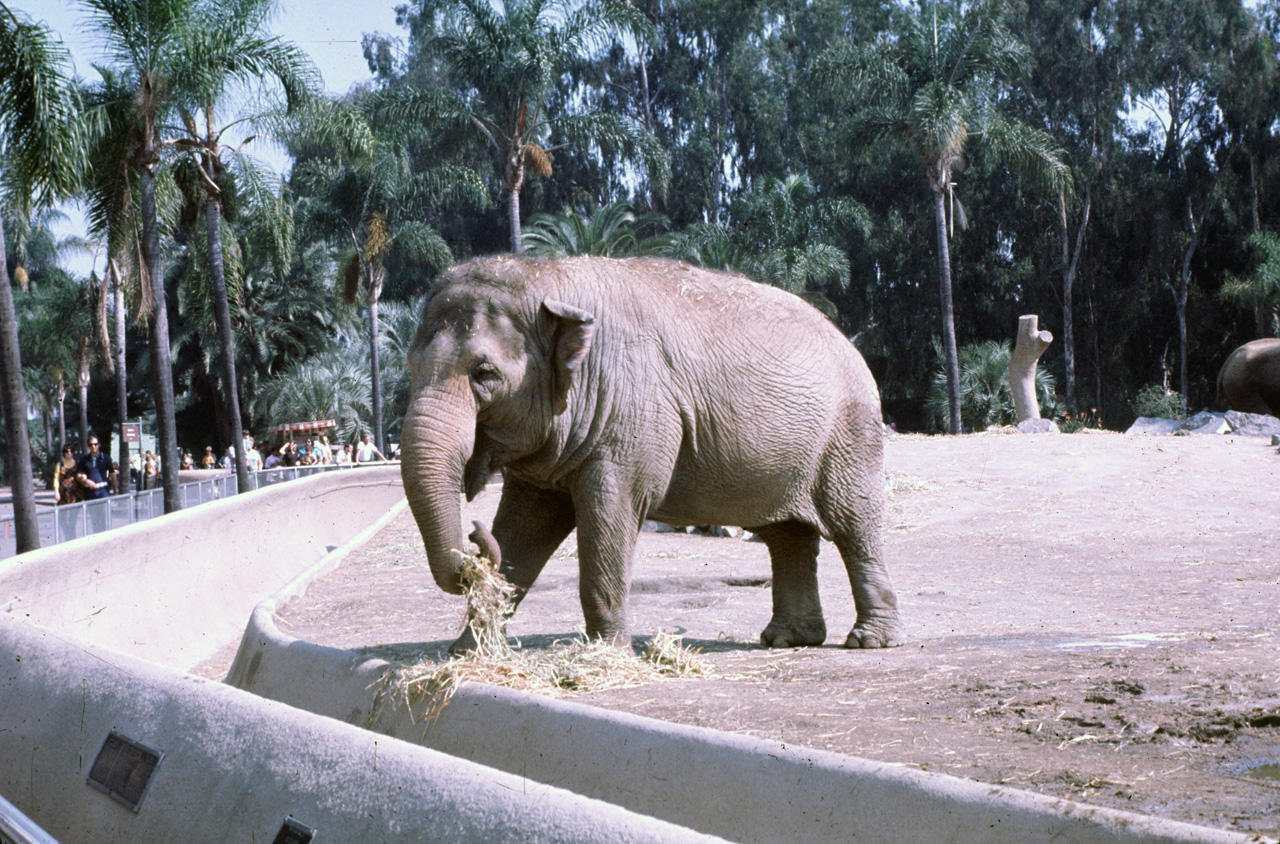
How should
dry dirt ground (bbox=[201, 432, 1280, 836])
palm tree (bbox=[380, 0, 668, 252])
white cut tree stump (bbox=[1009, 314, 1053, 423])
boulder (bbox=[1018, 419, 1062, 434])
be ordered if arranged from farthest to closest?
palm tree (bbox=[380, 0, 668, 252]), white cut tree stump (bbox=[1009, 314, 1053, 423]), boulder (bbox=[1018, 419, 1062, 434]), dry dirt ground (bbox=[201, 432, 1280, 836])

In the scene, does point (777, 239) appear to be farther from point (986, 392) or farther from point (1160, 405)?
point (1160, 405)

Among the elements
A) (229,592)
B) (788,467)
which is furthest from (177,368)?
(788,467)

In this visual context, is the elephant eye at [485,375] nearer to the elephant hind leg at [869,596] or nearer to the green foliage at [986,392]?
the elephant hind leg at [869,596]

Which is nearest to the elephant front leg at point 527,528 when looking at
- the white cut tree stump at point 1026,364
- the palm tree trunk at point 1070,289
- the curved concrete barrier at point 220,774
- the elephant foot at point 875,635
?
the elephant foot at point 875,635

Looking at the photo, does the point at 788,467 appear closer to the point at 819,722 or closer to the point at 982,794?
the point at 819,722

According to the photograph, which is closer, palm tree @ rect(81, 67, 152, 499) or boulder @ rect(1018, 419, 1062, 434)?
palm tree @ rect(81, 67, 152, 499)

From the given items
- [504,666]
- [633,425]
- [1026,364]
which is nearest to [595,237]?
[1026,364]

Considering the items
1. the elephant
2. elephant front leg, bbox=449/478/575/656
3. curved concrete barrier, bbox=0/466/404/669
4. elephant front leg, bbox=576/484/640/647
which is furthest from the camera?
curved concrete barrier, bbox=0/466/404/669

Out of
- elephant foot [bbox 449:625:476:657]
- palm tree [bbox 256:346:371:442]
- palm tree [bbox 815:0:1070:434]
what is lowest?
elephant foot [bbox 449:625:476:657]

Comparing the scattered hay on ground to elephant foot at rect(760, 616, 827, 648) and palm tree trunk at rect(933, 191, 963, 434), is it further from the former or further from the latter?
palm tree trunk at rect(933, 191, 963, 434)

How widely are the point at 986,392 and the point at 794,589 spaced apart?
3606 centimetres

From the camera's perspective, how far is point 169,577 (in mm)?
9867

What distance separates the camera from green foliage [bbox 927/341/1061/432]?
134ft

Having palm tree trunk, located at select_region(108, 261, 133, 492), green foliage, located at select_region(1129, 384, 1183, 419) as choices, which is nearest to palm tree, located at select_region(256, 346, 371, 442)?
palm tree trunk, located at select_region(108, 261, 133, 492)
